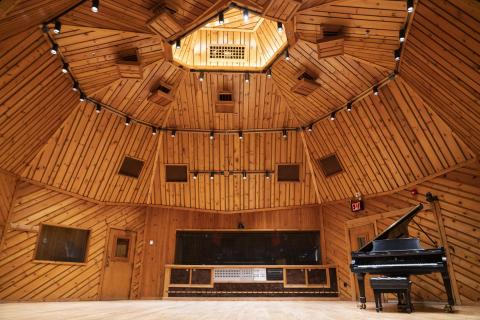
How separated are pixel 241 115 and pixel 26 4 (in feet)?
17.6

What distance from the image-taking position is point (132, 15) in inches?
213

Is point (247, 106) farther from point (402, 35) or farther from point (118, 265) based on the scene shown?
point (118, 265)

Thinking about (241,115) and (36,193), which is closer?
(36,193)

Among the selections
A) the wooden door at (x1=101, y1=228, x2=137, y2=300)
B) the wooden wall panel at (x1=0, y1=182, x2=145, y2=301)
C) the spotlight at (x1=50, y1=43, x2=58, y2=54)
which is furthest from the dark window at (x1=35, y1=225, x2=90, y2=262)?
the spotlight at (x1=50, y1=43, x2=58, y2=54)

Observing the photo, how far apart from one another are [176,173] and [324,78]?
5256 mm

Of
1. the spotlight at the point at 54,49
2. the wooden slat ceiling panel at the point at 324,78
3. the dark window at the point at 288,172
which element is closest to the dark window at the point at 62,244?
the spotlight at the point at 54,49

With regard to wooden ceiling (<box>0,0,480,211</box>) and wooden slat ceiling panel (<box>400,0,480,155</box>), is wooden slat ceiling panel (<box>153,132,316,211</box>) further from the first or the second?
wooden slat ceiling panel (<box>400,0,480,155</box>)

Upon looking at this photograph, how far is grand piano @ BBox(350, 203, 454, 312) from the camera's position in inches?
183

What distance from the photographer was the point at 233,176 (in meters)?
9.88

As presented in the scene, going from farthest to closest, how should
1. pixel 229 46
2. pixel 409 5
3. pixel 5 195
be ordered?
pixel 229 46 → pixel 5 195 → pixel 409 5

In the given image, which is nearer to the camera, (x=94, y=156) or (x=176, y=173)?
(x=94, y=156)

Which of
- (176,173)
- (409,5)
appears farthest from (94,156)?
(409,5)

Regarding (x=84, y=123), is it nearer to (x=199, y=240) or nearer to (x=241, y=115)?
(x=241, y=115)

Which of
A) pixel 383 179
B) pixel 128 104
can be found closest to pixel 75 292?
pixel 128 104
